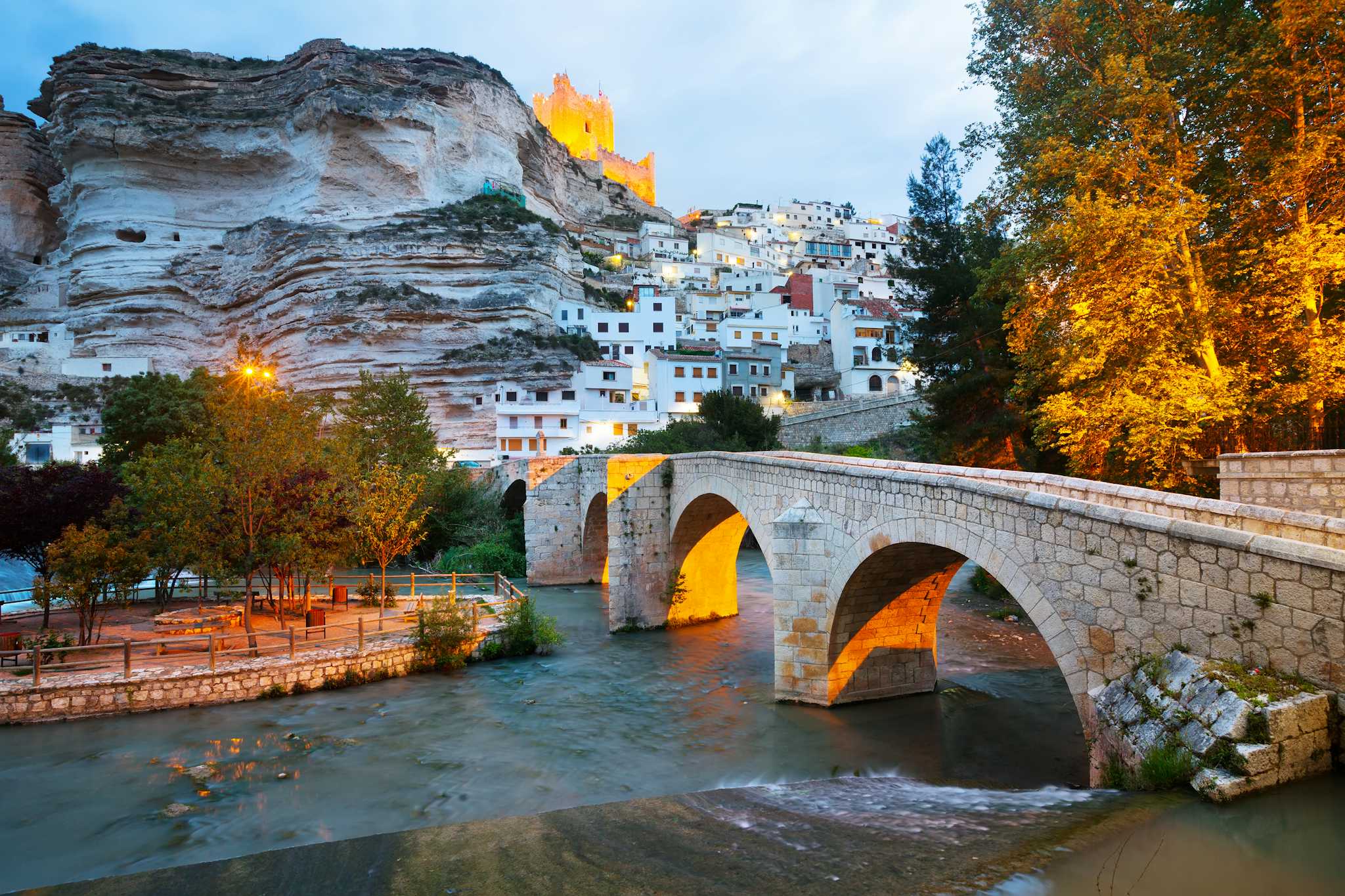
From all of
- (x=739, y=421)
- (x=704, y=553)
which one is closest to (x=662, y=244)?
(x=739, y=421)

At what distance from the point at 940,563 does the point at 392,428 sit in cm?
2781

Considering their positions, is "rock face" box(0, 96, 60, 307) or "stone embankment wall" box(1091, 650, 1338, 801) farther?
"rock face" box(0, 96, 60, 307)

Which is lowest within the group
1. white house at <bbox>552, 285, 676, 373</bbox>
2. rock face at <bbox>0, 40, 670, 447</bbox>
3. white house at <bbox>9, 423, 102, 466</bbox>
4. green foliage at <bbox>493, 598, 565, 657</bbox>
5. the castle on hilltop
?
green foliage at <bbox>493, 598, 565, 657</bbox>

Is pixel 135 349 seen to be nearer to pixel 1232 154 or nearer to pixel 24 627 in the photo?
pixel 24 627

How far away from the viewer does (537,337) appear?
51031 mm

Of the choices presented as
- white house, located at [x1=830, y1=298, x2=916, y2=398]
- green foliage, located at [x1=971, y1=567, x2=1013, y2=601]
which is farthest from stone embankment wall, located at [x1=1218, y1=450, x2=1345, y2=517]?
white house, located at [x1=830, y1=298, x2=916, y2=398]

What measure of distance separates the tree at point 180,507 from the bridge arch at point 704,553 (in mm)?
10326

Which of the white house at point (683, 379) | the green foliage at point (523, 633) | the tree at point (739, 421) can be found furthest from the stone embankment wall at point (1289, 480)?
Answer: the white house at point (683, 379)

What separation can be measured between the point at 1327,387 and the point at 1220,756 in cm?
836

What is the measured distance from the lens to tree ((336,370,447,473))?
3122 centimetres

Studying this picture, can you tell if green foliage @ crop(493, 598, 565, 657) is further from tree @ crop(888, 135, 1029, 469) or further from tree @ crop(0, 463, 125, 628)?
tree @ crop(888, 135, 1029, 469)

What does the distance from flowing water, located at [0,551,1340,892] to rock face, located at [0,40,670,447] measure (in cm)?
3611

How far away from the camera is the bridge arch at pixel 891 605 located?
948 centimetres

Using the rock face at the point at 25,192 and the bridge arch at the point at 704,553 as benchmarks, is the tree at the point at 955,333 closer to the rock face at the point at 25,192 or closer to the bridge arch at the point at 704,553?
the bridge arch at the point at 704,553
